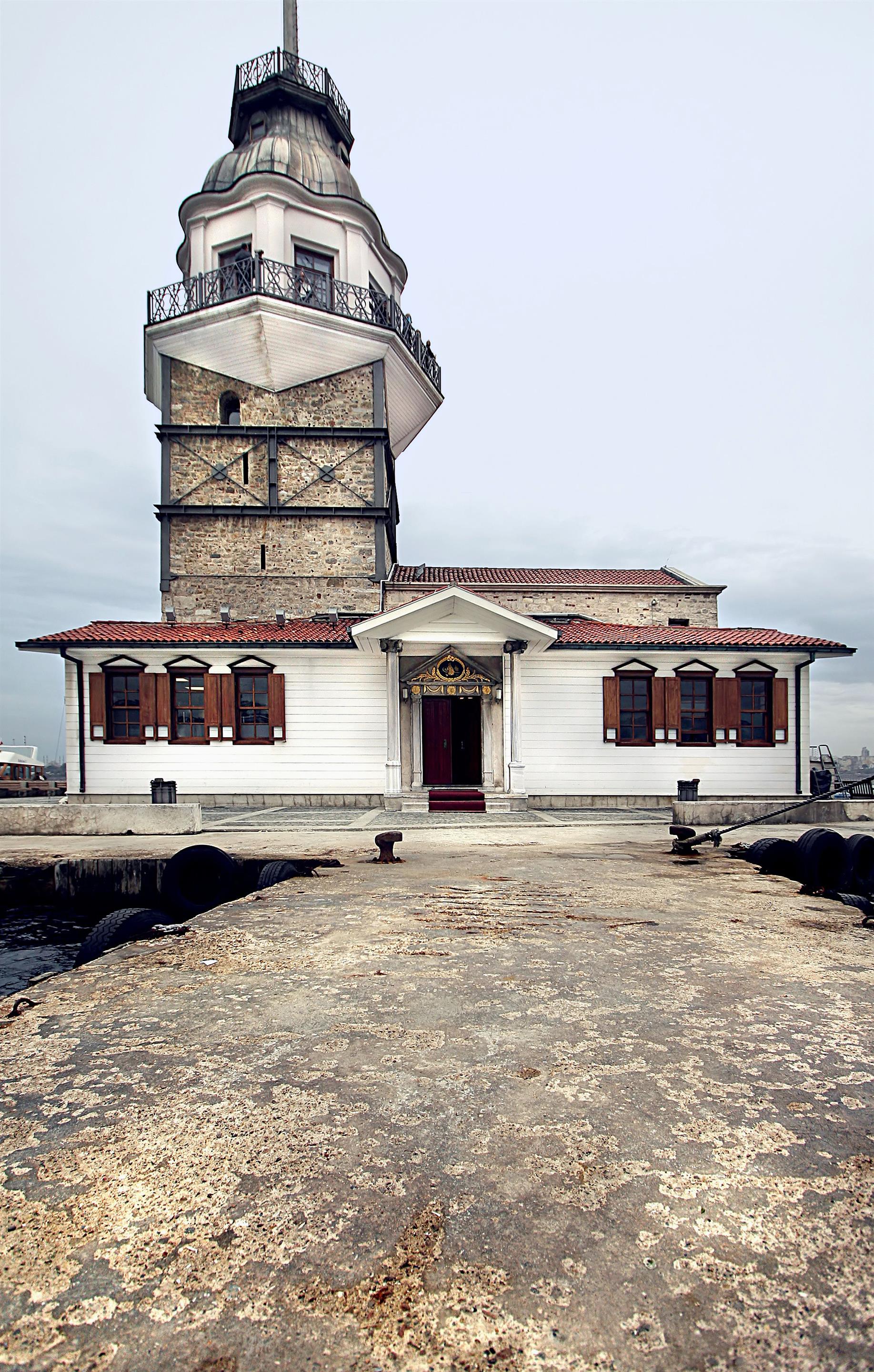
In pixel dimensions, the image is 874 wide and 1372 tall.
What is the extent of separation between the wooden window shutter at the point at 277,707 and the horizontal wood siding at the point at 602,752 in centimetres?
627

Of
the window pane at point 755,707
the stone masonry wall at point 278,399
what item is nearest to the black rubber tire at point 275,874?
the window pane at point 755,707

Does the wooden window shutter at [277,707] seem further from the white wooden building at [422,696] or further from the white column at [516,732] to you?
the white column at [516,732]

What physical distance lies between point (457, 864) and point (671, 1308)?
658 centimetres

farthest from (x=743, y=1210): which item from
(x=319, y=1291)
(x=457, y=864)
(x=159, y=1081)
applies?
(x=457, y=864)

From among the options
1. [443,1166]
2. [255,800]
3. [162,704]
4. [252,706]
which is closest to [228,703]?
[252,706]

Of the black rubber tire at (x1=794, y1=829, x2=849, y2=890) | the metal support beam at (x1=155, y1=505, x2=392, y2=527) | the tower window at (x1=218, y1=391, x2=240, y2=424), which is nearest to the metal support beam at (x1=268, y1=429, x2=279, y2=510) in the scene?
the metal support beam at (x1=155, y1=505, x2=392, y2=527)

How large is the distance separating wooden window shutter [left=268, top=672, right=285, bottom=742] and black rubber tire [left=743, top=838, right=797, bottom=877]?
1207 cm

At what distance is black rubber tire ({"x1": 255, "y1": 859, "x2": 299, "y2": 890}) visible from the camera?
758 cm

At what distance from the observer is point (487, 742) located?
18.1m

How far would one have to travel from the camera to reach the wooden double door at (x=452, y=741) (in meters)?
18.6

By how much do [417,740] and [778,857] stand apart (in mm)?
11277

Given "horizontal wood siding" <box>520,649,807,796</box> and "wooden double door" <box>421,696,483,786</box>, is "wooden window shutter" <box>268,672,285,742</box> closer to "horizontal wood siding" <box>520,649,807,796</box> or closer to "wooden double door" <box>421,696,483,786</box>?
"wooden double door" <box>421,696,483,786</box>

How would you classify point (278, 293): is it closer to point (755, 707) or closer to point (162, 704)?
point (162, 704)

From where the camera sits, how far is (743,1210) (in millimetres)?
1878
